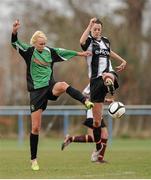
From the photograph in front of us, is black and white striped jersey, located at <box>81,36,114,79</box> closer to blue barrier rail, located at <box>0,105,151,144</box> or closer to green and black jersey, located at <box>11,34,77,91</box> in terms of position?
green and black jersey, located at <box>11,34,77,91</box>

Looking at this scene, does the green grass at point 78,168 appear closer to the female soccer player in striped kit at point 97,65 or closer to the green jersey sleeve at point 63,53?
the female soccer player in striped kit at point 97,65

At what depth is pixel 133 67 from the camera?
29.2 meters

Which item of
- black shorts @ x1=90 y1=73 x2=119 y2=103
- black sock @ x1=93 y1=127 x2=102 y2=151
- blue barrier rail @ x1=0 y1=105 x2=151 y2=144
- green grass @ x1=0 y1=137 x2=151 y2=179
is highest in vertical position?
black shorts @ x1=90 y1=73 x2=119 y2=103

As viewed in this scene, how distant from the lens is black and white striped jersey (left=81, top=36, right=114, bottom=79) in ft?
38.6

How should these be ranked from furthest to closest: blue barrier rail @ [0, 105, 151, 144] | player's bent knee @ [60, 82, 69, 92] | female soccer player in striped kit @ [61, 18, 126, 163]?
blue barrier rail @ [0, 105, 151, 144], female soccer player in striped kit @ [61, 18, 126, 163], player's bent knee @ [60, 82, 69, 92]

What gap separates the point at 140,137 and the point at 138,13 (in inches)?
267

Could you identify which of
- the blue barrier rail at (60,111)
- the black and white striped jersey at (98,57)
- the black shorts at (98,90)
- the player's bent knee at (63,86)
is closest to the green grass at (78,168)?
the black shorts at (98,90)

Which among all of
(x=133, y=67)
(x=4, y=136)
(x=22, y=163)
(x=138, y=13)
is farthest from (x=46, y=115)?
(x=22, y=163)

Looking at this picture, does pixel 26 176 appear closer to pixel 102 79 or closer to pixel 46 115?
pixel 102 79

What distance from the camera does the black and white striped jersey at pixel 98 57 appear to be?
1177 cm

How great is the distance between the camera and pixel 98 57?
1184cm

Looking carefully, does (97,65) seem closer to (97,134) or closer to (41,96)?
(97,134)

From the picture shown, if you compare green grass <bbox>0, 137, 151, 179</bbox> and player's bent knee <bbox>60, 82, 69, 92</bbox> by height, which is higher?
player's bent knee <bbox>60, 82, 69, 92</bbox>

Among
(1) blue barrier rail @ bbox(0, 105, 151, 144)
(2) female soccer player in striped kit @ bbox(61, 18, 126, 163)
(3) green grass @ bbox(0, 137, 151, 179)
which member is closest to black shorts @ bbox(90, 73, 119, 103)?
(2) female soccer player in striped kit @ bbox(61, 18, 126, 163)
